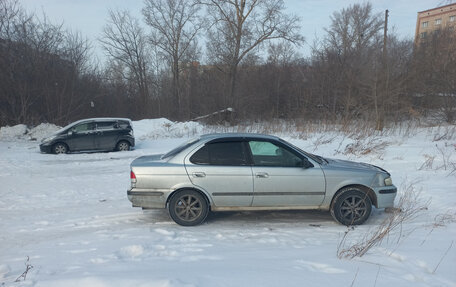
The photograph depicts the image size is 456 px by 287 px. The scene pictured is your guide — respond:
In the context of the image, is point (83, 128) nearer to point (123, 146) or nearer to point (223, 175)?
point (123, 146)

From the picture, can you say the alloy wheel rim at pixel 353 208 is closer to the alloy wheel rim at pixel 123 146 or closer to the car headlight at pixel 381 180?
the car headlight at pixel 381 180

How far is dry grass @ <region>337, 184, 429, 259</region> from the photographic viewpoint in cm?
371

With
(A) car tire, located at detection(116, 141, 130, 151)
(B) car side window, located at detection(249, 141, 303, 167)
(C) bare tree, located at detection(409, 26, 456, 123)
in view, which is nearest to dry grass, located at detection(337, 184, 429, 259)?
(B) car side window, located at detection(249, 141, 303, 167)

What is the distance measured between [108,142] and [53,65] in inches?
566

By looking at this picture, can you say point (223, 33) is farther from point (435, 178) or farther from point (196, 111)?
point (435, 178)

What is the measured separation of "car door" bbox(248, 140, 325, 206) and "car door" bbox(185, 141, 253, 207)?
0.17 metres

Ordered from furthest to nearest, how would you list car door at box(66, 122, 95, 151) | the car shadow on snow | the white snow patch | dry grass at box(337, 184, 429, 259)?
1. car door at box(66, 122, 95, 151)
2. the car shadow on snow
3. the white snow patch
4. dry grass at box(337, 184, 429, 259)

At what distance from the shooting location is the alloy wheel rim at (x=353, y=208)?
507cm

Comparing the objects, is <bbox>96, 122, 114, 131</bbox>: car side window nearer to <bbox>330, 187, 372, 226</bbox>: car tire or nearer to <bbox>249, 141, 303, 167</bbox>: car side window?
<bbox>249, 141, 303, 167</bbox>: car side window

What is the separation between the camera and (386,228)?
14.0 feet

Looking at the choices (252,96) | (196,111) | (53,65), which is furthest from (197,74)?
(53,65)

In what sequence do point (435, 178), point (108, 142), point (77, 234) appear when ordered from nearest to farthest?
point (77, 234), point (435, 178), point (108, 142)

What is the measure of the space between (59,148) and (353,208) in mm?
12831

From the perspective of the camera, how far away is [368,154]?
10328 mm
